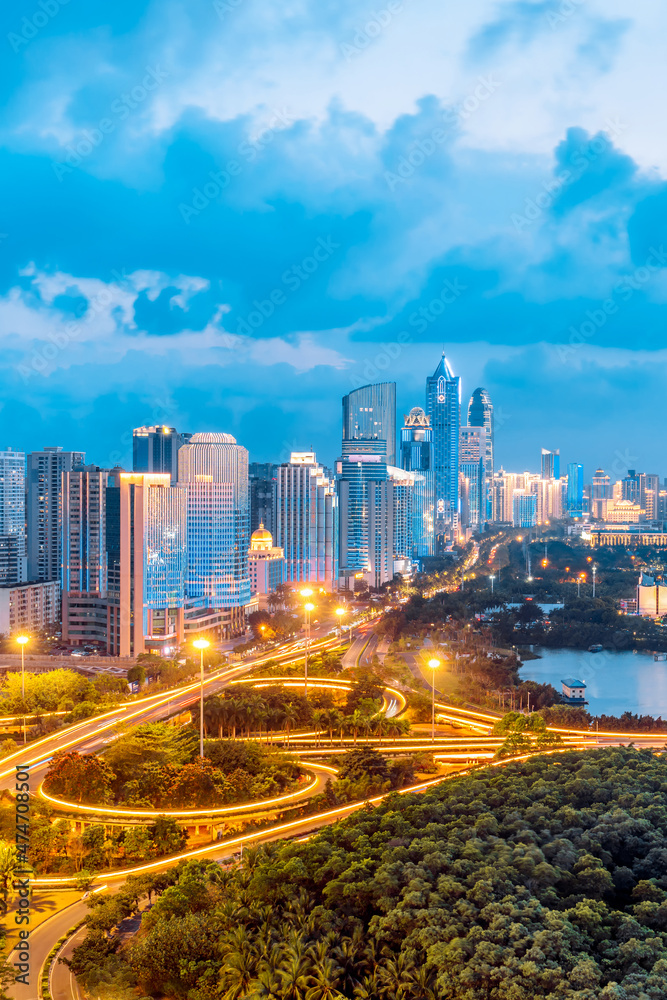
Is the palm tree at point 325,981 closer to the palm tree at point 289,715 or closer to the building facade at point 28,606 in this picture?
the palm tree at point 289,715

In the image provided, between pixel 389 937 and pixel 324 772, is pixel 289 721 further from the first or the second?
pixel 389 937

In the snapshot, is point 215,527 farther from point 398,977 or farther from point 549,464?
point 549,464

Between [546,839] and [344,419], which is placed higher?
[344,419]

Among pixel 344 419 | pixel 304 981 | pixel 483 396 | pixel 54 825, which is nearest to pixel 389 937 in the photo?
pixel 304 981

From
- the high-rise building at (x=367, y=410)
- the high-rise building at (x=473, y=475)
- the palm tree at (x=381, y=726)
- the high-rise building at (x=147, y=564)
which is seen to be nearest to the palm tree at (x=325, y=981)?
the palm tree at (x=381, y=726)

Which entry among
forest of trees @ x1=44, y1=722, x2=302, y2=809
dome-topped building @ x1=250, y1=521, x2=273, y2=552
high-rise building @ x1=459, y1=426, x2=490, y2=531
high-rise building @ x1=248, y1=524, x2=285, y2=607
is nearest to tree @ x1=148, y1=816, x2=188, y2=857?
forest of trees @ x1=44, y1=722, x2=302, y2=809

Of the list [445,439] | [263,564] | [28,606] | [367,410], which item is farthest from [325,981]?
[445,439]
